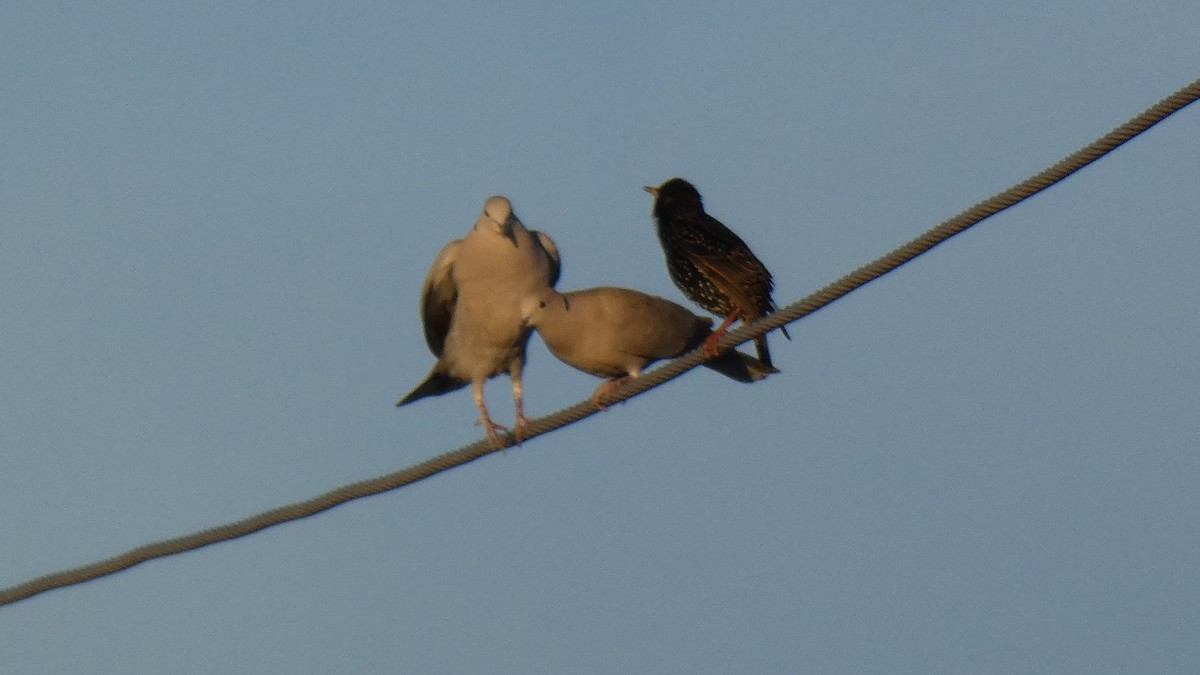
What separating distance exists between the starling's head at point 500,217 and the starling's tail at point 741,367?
Result: 110 cm

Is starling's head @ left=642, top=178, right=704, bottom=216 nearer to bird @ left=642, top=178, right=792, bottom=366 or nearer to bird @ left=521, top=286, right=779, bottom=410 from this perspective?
bird @ left=642, top=178, right=792, bottom=366

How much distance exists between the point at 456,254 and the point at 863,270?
3.33m

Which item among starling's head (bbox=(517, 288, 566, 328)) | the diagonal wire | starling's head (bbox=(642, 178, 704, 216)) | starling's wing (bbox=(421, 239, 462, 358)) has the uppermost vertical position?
starling's head (bbox=(642, 178, 704, 216))

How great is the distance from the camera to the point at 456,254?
8.69 metres

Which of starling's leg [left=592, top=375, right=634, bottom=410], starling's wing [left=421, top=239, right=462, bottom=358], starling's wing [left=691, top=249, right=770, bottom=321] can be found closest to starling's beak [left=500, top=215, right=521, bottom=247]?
starling's wing [left=421, top=239, right=462, bottom=358]

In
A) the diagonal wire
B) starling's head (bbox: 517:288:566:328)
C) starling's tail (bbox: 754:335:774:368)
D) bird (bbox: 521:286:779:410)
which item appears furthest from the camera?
starling's tail (bbox: 754:335:774:368)

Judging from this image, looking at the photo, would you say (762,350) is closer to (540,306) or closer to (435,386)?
(540,306)

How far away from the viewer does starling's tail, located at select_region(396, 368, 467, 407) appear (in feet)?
30.1

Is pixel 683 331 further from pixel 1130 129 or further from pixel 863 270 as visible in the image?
pixel 1130 129

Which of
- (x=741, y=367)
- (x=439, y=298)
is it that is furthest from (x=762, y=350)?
(x=439, y=298)

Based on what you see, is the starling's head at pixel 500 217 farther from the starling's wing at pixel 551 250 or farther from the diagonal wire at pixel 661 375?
the diagonal wire at pixel 661 375

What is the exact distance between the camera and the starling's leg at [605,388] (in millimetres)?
6720

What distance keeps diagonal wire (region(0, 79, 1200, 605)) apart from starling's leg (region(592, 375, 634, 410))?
43 millimetres

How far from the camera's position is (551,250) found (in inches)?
350
